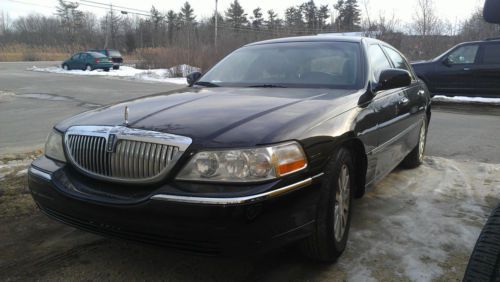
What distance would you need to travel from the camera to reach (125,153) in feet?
7.74

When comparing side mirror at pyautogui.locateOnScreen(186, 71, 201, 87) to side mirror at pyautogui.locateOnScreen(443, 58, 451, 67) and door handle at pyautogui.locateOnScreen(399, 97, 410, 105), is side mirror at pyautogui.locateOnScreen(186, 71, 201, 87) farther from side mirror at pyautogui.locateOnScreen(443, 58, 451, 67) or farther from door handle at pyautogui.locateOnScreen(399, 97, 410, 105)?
side mirror at pyautogui.locateOnScreen(443, 58, 451, 67)

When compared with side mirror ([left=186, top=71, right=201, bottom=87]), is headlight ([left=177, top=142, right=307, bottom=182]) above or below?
below

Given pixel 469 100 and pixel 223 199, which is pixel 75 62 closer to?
pixel 469 100

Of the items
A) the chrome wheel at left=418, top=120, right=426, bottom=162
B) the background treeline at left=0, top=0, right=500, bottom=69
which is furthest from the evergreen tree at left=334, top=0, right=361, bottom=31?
the chrome wheel at left=418, top=120, right=426, bottom=162

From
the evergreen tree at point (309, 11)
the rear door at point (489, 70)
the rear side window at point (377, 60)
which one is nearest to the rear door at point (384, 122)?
the rear side window at point (377, 60)

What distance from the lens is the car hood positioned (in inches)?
90.5

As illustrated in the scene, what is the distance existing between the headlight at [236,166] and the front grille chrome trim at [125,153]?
0.11 meters

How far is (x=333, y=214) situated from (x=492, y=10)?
1.36 meters

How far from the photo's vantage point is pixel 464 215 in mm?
3736

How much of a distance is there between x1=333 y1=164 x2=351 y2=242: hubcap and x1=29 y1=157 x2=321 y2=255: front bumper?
16.8 inches

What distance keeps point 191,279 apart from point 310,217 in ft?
2.67

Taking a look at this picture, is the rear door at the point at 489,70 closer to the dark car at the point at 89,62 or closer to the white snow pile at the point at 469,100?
the white snow pile at the point at 469,100

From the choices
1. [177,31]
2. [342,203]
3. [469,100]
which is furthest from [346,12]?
[342,203]

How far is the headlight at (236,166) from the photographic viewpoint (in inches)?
85.4
